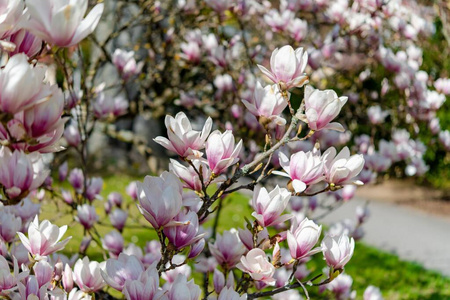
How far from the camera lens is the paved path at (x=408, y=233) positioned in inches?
251

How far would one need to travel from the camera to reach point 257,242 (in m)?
1.29

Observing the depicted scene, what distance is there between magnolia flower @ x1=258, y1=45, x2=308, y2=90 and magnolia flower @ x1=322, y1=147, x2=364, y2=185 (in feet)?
A: 0.65

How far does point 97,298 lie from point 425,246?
20.3 ft

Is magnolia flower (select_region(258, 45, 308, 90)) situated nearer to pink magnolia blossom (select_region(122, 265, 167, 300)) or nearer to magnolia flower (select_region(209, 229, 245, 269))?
magnolia flower (select_region(209, 229, 245, 269))

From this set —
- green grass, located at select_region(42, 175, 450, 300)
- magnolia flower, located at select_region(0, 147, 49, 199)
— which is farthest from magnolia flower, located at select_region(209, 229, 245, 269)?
green grass, located at select_region(42, 175, 450, 300)

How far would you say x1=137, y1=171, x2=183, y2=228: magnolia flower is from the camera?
1.06 m

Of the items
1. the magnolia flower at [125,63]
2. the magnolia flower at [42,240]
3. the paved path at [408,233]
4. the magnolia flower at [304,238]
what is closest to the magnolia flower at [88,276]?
the magnolia flower at [42,240]

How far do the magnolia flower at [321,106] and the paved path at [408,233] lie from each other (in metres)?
5.23

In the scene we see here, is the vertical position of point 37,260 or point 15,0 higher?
point 15,0

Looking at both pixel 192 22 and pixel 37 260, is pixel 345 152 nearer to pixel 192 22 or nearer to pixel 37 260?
pixel 37 260

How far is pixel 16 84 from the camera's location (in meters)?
0.82

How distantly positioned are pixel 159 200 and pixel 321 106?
1.46 feet

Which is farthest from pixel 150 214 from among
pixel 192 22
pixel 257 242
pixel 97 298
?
pixel 192 22

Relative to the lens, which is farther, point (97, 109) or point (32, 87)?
point (97, 109)
